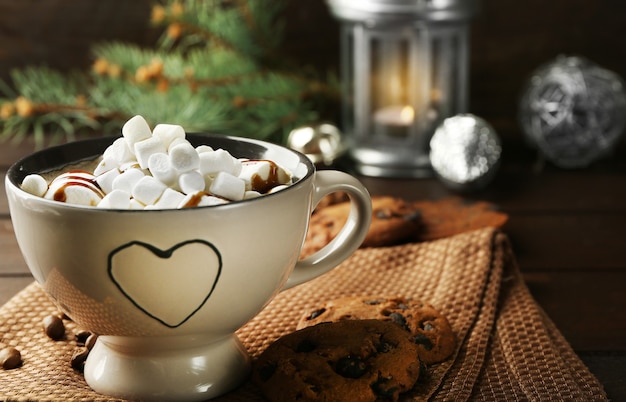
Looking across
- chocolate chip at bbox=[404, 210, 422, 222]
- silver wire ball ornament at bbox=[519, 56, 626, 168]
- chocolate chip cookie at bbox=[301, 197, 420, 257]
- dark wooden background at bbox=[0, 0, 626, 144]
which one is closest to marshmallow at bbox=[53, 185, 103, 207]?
chocolate chip cookie at bbox=[301, 197, 420, 257]

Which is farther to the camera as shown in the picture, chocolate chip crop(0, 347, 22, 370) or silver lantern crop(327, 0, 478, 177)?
silver lantern crop(327, 0, 478, 177)

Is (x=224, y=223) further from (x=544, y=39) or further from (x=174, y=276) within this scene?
(x=544, y=39)

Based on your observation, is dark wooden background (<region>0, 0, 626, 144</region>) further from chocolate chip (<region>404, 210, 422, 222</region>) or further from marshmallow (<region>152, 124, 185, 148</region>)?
marshmallow (<region>152, 124, 185, 148</region>)

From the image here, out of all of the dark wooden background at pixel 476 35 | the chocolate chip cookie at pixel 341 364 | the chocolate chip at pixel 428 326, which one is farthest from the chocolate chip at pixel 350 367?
the dark wooden background at pixel 476 35

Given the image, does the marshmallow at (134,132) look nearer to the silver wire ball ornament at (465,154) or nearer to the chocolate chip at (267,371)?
the chocolate chip at (267,371)

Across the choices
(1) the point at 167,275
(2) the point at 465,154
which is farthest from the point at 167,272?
(2) the point at 465,154
